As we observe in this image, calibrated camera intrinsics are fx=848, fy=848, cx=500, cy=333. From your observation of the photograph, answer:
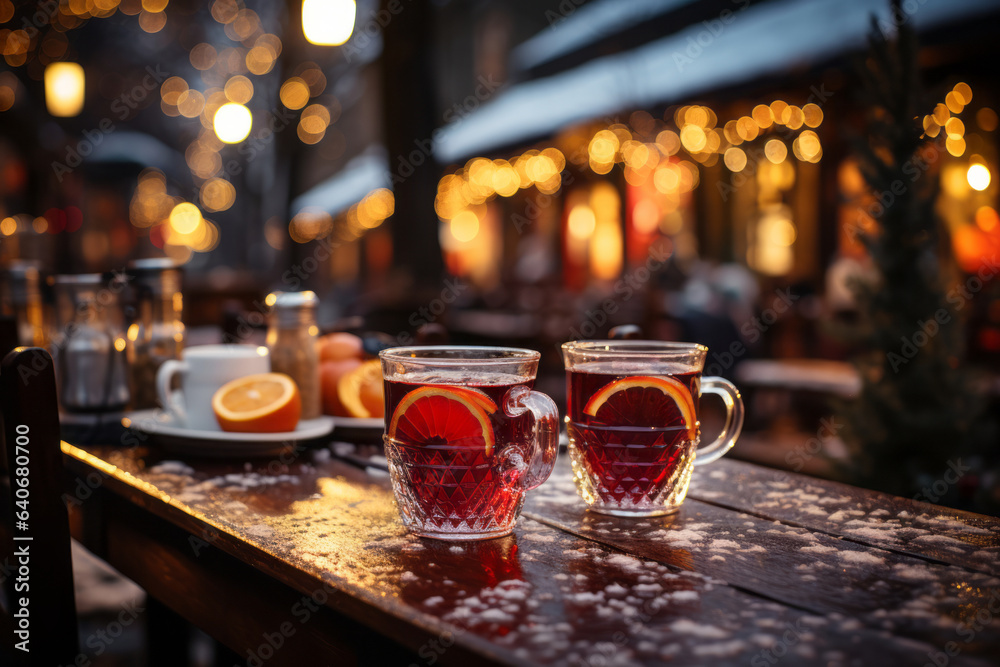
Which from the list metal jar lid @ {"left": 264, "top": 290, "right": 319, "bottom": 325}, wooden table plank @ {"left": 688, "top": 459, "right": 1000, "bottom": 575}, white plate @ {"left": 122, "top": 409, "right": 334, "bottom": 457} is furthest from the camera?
metal jar lid @ {"left": 264, "top": 290, "right": 319, "bottom": 325}

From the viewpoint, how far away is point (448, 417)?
114 centimetres

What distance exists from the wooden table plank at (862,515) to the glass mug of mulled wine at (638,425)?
0.14 meters

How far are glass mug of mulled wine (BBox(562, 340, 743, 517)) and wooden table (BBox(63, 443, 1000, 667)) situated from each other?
48 millimetres

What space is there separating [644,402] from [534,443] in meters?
0.21

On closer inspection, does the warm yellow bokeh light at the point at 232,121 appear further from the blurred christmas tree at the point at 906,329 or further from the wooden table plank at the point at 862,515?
the wooden table plank at the point at 862,515

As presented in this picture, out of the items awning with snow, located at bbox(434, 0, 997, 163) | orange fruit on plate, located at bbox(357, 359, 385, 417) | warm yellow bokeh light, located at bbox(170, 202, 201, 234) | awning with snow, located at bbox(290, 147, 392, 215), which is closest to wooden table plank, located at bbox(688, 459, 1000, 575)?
orange fruit on plate, located at bbox(357, 359, 385, 417)

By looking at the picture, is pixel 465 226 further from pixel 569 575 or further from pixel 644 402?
pixel 569 575

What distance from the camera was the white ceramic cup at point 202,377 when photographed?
176 centimetres

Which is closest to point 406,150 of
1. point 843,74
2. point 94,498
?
point 843,74

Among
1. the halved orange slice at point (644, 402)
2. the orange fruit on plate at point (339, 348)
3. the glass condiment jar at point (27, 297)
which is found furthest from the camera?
the glass condiment jar at point (27, 297)

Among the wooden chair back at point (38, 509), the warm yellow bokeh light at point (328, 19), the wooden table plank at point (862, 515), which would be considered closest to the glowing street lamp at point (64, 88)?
the warm yellow bokeh light at point (328, 19)

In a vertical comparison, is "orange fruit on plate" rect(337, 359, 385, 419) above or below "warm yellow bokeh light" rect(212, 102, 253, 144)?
below

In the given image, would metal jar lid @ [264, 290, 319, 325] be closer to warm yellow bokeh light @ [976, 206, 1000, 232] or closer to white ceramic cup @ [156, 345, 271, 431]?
white ceramic cup @ [156, 345, 271, 431]

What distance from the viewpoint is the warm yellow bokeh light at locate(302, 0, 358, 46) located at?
15.7 feet
